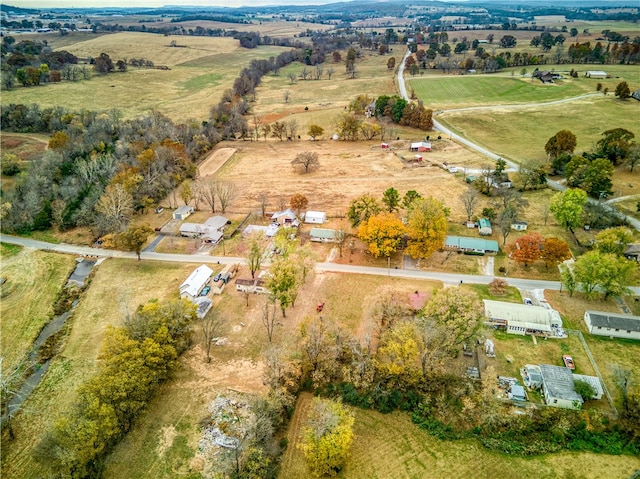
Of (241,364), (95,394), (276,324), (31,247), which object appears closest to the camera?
(95,394)

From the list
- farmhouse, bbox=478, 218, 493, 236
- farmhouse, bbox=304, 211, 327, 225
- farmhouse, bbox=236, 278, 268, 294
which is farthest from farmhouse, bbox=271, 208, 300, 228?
farmhouse, bbox=478, 218, 493, 236

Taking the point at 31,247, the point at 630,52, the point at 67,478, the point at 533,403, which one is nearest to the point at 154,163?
the point at 31,247

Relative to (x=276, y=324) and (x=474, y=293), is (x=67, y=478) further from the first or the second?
(x=474, y=293)

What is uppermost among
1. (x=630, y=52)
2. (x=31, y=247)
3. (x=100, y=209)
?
(x=630, y=52)

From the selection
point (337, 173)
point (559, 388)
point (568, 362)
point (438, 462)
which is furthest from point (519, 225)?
point (438, 462)

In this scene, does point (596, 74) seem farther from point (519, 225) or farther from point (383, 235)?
point (383, 235)

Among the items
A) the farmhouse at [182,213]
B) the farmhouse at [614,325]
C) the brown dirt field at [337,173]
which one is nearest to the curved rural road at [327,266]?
the farmhouse at [614,325]

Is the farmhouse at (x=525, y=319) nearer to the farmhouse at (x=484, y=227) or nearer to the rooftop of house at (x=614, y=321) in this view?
the rooftop of house at (x=614, y=321)
